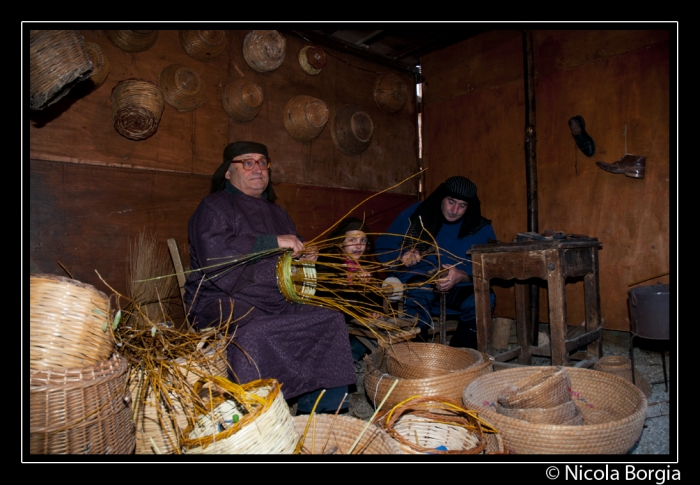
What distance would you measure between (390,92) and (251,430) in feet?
12.4

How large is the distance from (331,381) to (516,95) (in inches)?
123

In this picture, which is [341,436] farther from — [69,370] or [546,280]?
[546,280]

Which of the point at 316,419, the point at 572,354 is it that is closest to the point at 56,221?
the point at 316,419

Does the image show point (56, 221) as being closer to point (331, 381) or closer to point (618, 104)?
point (331, 381)

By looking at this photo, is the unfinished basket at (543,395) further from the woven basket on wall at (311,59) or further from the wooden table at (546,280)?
the woven basket on wall at (311,59)

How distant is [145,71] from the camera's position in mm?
2947

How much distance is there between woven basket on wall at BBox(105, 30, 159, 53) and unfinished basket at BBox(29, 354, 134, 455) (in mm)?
2246

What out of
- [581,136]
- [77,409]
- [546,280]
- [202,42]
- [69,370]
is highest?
[202,42]

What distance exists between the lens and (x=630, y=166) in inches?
126

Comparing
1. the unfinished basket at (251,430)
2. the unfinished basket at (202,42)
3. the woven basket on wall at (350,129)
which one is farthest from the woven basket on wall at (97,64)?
the unfinished basket at (251,430)

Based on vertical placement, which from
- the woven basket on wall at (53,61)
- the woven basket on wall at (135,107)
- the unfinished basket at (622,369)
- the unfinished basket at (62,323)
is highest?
the woven basket on wall at (135,107)

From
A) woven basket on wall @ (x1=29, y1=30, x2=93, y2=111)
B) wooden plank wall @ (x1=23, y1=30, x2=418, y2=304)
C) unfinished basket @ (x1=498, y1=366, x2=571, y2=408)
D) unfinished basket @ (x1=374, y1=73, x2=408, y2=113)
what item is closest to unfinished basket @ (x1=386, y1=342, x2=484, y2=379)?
unfinished basket @ (x1=498, y1=366, x2=571, y2=408)

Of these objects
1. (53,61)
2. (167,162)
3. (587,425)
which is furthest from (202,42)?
(587,425)

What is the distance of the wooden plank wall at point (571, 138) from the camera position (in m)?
3.17
